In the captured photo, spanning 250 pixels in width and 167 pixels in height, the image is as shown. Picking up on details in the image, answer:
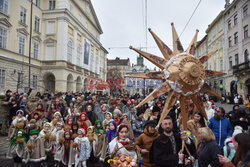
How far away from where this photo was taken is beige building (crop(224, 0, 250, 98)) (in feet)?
71.0

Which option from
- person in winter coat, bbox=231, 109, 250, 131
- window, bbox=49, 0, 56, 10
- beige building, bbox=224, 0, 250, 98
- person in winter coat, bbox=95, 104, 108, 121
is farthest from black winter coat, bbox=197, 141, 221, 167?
window, bbox=49, 0, 56, 10

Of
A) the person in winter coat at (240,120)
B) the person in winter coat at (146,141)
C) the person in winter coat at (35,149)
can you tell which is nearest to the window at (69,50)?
the person in winter coat at (35,149)

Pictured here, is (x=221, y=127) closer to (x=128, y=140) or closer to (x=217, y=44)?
(x=128, y=140)

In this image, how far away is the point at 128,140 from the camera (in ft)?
10.3

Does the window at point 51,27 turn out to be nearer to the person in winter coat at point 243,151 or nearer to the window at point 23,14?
the window at point 23,14

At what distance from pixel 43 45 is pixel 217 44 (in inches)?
1171

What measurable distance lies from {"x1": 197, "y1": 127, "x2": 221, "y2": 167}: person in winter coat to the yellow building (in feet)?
90.6

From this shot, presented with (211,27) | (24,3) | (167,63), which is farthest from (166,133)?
(211,27)

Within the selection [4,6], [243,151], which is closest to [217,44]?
[4,6]

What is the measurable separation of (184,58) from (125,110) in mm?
5141

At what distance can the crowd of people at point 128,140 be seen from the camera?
2508 millimetres

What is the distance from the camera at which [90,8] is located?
1454 inches

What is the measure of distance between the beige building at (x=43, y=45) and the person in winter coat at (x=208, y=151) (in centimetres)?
1535

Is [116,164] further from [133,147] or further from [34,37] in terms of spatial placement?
[34,37]
